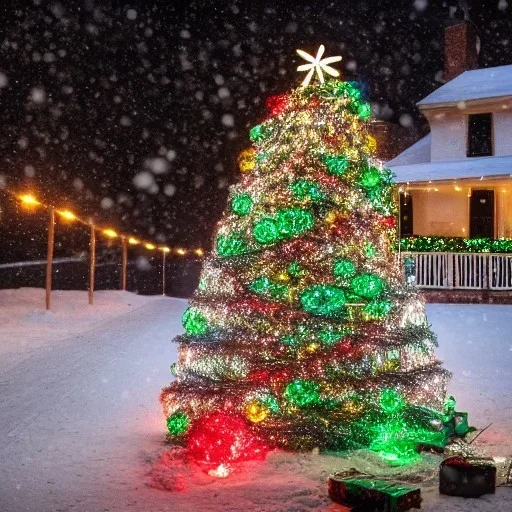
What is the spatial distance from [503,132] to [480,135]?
0.74 meters

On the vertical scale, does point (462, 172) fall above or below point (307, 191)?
above

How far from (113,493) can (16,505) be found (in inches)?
24.0

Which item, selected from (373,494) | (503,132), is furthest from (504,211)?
(373,494)

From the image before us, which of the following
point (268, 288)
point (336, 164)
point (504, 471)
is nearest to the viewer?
point (504, 471)

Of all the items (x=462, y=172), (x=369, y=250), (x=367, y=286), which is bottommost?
(x=367, y=286)

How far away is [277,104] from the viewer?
6.46m

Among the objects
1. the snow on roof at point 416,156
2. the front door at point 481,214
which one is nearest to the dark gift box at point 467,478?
the front door at point 481,214

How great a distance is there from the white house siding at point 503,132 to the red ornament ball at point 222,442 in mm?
19099

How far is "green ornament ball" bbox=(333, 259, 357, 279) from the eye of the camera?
555 cm

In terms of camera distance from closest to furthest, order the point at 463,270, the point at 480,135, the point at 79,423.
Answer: the point at 79,423
the point at 463,270
the point at 480,135

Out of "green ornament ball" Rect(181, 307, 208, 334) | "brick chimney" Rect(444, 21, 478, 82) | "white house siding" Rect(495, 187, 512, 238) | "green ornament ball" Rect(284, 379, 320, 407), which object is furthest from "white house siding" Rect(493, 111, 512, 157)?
"green ornament ball" Rect(284, 379, 320, 407)

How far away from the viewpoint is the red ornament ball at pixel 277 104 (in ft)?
20.9

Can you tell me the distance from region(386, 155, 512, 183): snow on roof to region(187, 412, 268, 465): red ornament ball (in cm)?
1528

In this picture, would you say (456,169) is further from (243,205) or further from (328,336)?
(328,336)
